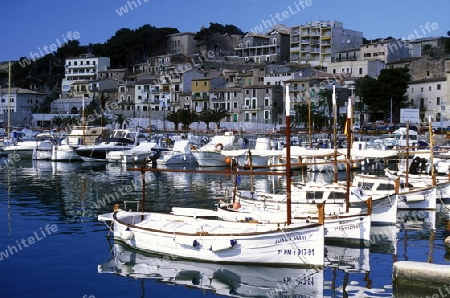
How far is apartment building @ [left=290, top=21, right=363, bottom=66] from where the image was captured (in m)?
116

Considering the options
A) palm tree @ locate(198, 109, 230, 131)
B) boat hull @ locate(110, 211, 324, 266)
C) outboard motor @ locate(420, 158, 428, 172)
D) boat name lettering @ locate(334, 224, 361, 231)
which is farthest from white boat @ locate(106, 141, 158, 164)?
boat name lettering @ locate(334, 224, 361, 231)

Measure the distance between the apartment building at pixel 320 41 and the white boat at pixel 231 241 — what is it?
99609 millimetres

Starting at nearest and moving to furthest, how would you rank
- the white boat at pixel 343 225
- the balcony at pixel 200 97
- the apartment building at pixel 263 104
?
the white boat at pixel 343 225 → the apartment building at pixel 263 104 → the balcony at pixel 200 97

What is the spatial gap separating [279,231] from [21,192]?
2378 cm

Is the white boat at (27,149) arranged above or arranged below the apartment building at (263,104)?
below

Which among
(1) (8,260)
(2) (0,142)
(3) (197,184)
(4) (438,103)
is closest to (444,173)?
(3) (197,184)

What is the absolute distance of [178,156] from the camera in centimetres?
5712

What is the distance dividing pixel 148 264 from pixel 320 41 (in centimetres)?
10345

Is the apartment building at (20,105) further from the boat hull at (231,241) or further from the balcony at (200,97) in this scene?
the boat hull at (231,241)

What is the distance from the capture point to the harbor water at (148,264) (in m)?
16.5

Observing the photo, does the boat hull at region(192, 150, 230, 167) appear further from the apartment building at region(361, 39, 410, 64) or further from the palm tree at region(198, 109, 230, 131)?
the apartment building at region(361, 39, 410, 64)

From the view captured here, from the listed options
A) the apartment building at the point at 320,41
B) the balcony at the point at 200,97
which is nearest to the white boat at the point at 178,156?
the balcony at the point at 200,97

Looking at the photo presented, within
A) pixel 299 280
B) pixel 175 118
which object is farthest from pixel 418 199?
pixel 175 118

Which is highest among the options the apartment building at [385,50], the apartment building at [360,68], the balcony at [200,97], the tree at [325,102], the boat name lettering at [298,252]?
the apartment building at [385,50]
